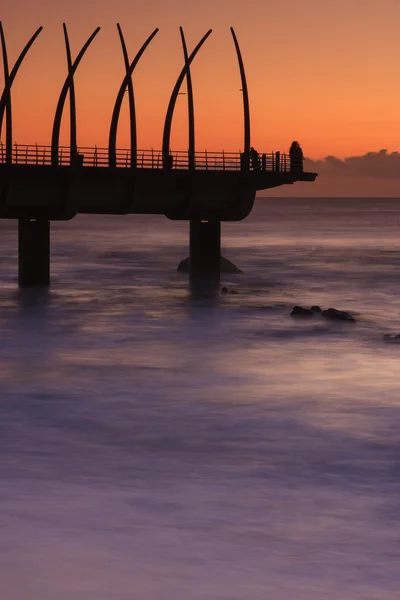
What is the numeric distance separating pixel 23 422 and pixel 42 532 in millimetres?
9461

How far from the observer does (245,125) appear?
53812 millimetres

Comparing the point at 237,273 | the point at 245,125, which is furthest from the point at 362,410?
the point at 237,273

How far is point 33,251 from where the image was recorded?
2176 inches

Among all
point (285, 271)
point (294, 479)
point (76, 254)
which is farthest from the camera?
point (76, 254)

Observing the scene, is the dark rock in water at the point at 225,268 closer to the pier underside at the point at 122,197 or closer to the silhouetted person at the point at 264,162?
the pier underside at the point at 122,197

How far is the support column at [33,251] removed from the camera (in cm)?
5425

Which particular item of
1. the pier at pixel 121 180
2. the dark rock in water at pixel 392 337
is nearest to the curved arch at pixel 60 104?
the pier at pixel 121 180

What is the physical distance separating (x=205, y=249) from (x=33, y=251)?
7.94 m

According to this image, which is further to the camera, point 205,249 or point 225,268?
point 225,268

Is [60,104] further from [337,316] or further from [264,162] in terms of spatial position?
[337,316]

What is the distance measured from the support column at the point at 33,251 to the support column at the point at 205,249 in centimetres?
680

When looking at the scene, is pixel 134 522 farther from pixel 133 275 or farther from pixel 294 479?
pixel 133 275

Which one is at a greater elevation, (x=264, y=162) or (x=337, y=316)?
(x=264, y=162)

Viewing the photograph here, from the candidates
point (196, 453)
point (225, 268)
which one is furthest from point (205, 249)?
point (196, 453)
